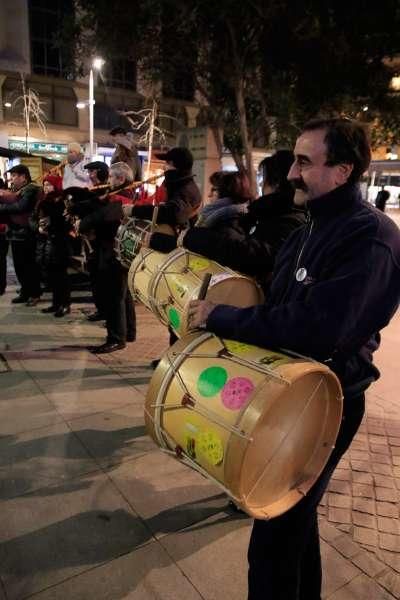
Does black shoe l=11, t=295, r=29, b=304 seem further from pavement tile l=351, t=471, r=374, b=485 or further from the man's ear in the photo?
the man's ear

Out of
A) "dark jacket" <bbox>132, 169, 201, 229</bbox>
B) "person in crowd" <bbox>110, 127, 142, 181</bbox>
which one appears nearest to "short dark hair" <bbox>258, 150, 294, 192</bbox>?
"dark jacket" <bbox>132, 169, 201, 229</bbox>

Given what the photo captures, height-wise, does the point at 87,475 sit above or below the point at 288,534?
below

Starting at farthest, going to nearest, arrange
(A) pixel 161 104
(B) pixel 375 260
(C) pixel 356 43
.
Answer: (A) pixel 161 104
(C) pixel 356 43
(B) pixel 375 260

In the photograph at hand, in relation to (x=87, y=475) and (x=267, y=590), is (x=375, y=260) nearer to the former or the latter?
(x=267, y=590)

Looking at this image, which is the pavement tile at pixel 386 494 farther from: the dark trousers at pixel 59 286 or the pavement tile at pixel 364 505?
the dark trousers at pixel 59 286

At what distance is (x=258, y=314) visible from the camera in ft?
5.36

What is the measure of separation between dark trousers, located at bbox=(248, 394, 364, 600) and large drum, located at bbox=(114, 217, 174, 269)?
2372mm

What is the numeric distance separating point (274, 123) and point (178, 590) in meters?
15.6

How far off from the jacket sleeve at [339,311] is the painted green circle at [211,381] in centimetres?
17

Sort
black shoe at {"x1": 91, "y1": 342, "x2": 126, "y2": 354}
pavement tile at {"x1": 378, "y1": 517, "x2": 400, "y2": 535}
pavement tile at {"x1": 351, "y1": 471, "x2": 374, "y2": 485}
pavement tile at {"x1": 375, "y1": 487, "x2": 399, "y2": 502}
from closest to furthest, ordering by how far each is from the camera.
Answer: pavement tile at {"x1": 378, "y1": 517, "x2": 400, "y2": 535} < pavement tile at {"x1": 375, "y1": 487, "x2": 399, "y2": 502} < pavement tile at {"x1": 351, "y1": 471, "x2": 374, "y2": 485} < black shoe at {"x1": 91, "y1": 342, "x2": 126, "y2": 354}

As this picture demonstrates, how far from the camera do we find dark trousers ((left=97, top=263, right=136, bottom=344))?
5363 mm

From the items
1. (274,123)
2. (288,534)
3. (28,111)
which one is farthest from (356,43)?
(28,111)

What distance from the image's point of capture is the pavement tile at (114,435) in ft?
11.0

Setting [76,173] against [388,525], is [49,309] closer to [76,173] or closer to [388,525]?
[76,173]
